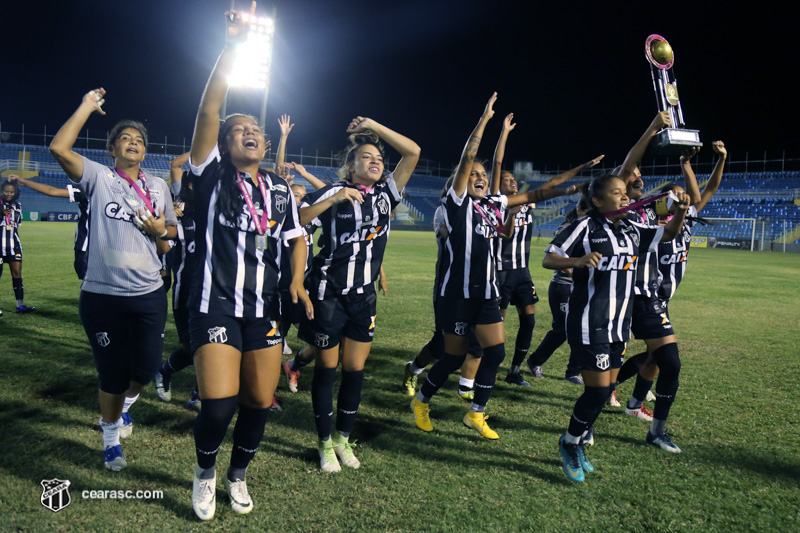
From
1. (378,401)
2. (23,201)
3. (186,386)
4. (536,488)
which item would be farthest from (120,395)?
(23,201)

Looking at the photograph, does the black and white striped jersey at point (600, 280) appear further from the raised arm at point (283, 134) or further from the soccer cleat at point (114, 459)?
the soccer cleat at point (114, 459)

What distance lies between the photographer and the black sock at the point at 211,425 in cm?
291

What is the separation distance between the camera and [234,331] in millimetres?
2980

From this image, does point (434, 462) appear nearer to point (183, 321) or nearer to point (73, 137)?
point (183, 321)

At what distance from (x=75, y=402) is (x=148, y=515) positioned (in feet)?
7.63

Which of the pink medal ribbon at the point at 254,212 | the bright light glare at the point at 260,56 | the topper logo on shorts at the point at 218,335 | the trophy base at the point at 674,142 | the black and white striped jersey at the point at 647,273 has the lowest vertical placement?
the topper logo on shorts at the point at 218,335

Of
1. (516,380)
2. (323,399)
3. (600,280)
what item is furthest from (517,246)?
(323,399)

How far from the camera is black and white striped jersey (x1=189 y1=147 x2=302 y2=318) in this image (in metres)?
2.99

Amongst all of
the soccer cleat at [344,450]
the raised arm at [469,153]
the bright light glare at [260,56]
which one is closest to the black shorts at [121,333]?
the soccer cleat at [344,450]

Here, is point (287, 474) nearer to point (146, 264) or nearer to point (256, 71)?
point (146, 264)

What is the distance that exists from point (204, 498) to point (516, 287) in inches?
169

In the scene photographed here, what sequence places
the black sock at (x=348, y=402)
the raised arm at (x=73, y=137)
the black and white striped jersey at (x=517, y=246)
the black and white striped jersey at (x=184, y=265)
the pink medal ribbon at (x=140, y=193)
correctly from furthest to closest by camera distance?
the black and white striped jersey at (x=517, y=246) < the black and white striped jersey at (x=184, y=265) < the black sock at (x=348, y=402) < the pink medal ribbon at (x=140, y=193) < the raised arm at (x=73, y=137)

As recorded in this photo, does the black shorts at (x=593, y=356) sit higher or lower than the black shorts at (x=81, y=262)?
lower

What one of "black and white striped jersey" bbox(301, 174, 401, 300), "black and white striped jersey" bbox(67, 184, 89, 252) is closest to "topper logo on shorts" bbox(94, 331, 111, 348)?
"black and white striped jersey" bbox(67, 184, 89, 252)
